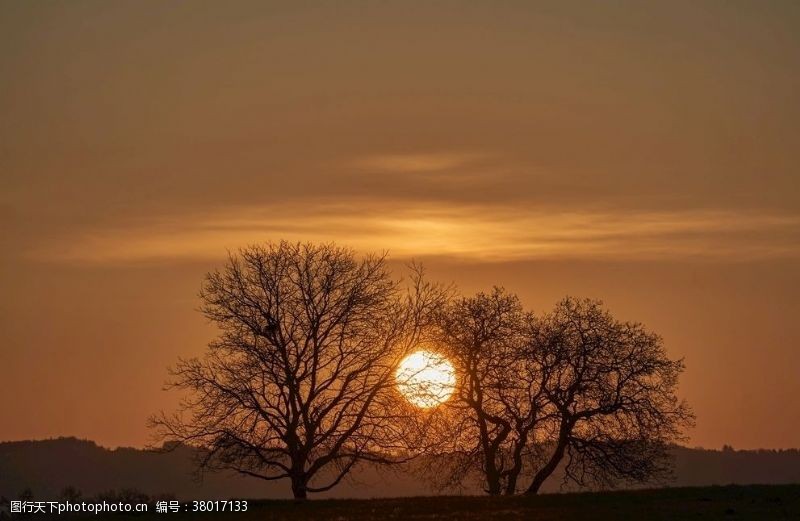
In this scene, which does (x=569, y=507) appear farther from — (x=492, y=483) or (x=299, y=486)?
(x=492, y=483)

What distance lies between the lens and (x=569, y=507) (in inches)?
1812

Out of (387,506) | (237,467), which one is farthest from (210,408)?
(387,506)

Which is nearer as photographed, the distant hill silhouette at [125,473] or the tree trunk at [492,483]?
the tree trunk at [492,483]

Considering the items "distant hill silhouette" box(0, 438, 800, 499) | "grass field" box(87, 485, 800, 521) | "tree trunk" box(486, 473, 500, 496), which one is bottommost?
"grass field" box(87, 485, 800, 521)

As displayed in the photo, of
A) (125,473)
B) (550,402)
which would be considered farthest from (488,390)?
A: (125,473)

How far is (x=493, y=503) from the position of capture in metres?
47.6

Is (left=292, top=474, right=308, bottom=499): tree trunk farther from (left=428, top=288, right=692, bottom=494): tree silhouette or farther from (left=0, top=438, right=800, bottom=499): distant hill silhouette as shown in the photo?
(left=0, top=438, right=800, bottom=499): distant hill silhouette

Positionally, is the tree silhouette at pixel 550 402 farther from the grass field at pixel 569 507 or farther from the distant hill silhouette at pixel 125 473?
the distant hill silhouette at pixel 125 473

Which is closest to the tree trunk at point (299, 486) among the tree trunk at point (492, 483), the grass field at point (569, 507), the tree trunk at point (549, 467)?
the grass field at point (569, 507)

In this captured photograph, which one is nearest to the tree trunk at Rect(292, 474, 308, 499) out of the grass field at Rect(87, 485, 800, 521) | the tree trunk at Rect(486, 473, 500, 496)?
the grass field at Rect(87, 485, 800, 521)

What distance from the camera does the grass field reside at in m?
43.1

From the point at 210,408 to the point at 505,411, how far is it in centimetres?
1429

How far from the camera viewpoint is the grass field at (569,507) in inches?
1698

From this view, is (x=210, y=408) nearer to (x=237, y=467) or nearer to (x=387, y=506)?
(x=237, y=467)
